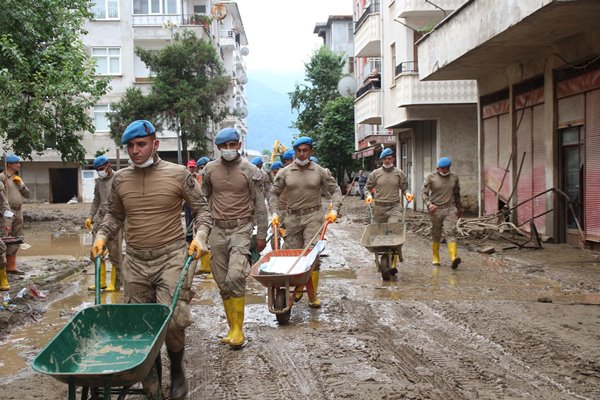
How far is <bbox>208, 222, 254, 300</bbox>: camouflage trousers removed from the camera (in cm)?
657

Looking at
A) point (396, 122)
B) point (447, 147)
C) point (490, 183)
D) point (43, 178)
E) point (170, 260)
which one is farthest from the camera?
point (43, 178)

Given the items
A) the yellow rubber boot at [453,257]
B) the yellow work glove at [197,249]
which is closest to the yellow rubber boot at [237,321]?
the yellow work glove at [197,249]

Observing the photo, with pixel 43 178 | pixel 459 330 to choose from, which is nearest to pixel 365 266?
pixel 459 330

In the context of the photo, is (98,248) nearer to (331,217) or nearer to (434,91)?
(331,217)

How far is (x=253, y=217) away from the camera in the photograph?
7.13 meters

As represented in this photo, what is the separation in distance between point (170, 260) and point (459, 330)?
3.29 metres

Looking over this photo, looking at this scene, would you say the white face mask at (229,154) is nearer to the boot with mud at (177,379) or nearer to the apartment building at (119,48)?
the boot with mud at (177,379)

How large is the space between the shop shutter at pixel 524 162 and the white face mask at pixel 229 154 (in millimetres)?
11109

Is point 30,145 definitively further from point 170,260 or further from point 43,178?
point 43,178

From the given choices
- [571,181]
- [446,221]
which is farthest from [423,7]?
[446,221]

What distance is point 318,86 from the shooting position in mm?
52438

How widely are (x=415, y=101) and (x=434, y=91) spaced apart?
698mm

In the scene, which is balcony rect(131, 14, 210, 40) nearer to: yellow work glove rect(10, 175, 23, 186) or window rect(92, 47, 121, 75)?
window rect(92, 47, 121, 75)

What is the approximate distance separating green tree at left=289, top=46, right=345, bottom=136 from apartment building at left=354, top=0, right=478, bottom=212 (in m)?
19.7
